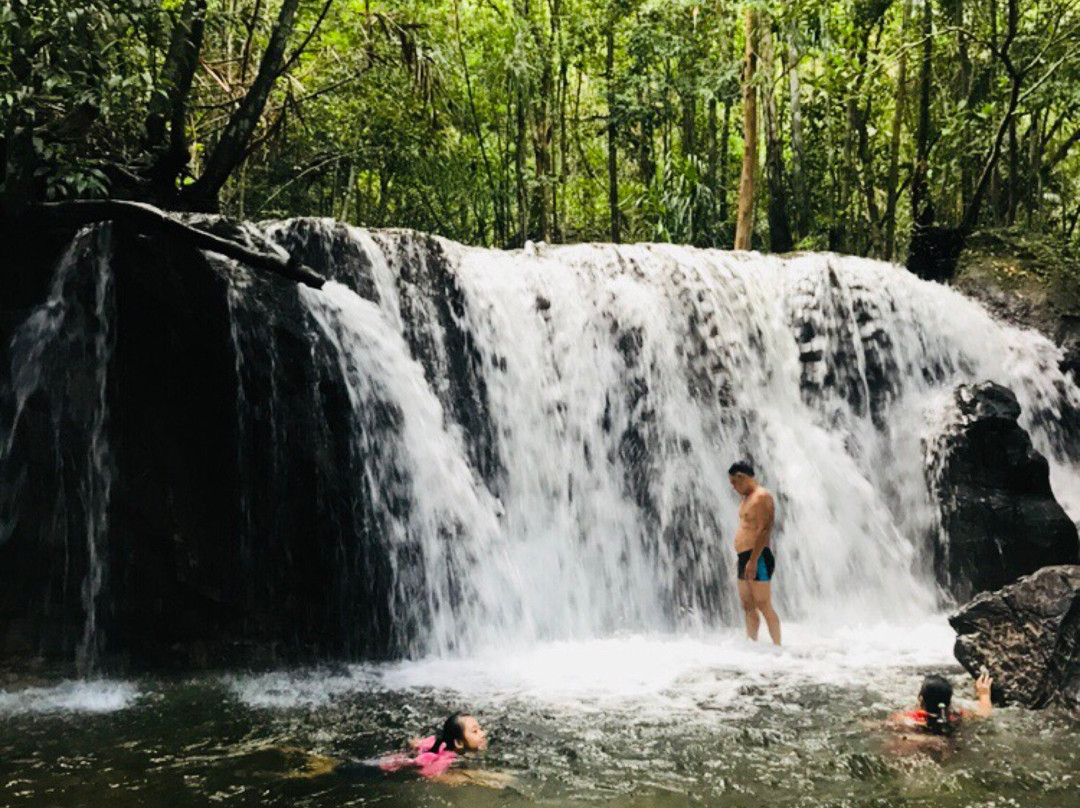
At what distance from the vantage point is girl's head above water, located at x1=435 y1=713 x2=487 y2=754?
187 inches

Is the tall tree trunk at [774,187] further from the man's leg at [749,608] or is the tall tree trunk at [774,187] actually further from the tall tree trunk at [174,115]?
the tall tree trunk at [174,115]

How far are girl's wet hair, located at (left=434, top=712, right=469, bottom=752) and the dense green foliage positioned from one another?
23.7 feet

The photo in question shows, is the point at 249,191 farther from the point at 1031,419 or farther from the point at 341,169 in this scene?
the point at 1031,419

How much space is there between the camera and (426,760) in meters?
4.73

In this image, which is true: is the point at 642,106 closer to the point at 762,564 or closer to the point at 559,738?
the point at 762,564

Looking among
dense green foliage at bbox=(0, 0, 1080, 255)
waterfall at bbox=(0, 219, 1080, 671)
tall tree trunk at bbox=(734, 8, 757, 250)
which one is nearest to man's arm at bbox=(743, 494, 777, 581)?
waterfall at bbox=(0, 219, 1080, 671)

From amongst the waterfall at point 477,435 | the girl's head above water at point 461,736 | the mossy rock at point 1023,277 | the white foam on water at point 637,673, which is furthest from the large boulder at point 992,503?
the girl's head above water at point 461,736

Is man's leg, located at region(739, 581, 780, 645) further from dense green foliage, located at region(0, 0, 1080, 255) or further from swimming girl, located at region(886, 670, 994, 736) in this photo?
dense green foliage, located at region(0, 0, 1080, 255)

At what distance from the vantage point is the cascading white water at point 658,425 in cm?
812

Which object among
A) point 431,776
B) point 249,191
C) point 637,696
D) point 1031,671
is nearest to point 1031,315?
point 1031,671

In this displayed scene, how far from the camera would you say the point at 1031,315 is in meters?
12.1

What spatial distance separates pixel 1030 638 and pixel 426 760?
3.59 m

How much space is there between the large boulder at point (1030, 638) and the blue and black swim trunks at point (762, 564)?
1.71 meters

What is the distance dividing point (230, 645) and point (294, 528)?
0.93 m
